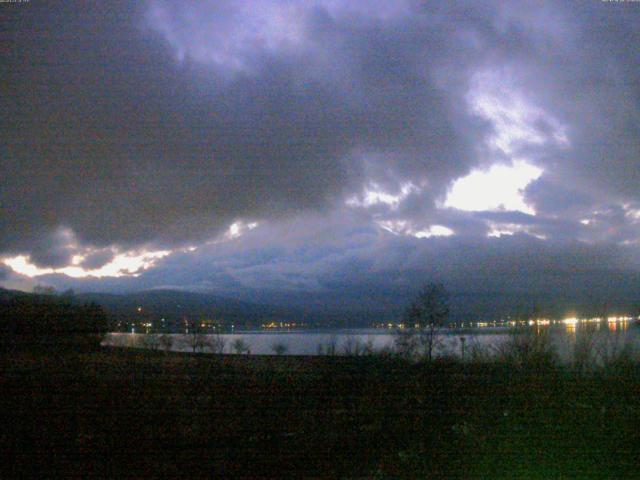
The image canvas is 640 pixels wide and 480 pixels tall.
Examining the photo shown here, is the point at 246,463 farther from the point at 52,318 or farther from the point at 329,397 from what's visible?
the point at 52,318

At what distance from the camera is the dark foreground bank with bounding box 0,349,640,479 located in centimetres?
945

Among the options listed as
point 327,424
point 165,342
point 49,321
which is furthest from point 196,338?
point 327,424

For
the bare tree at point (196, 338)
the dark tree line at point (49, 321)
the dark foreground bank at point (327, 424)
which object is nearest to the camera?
the dark foreground bank at point (327, 424)

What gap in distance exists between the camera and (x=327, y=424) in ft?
41.9

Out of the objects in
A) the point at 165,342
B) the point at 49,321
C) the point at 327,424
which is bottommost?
the point at 165,342

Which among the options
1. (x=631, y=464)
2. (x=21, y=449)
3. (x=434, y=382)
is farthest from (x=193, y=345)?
(x=631, y=464)

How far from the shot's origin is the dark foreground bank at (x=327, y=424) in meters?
9.45

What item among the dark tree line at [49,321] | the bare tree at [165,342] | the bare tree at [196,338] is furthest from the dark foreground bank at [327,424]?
the bare tree at [196,338]

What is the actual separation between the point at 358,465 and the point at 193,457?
292 cm

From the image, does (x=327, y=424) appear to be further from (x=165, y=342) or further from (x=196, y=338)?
(x=196, y=338)

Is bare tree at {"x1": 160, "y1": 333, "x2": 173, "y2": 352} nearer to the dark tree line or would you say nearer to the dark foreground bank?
the dark tree line

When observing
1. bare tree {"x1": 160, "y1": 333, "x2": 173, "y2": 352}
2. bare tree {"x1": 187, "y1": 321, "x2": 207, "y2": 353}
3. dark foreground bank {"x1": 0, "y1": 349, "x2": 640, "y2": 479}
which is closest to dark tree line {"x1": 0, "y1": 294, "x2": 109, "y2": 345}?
dark foreground bank {"x1": 0, "y1": 349, "x2": 640, "y2": 479}

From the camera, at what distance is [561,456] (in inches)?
385

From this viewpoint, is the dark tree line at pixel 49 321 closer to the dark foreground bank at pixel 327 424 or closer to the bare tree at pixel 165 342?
the dark foreground bank at pixel 327 424
